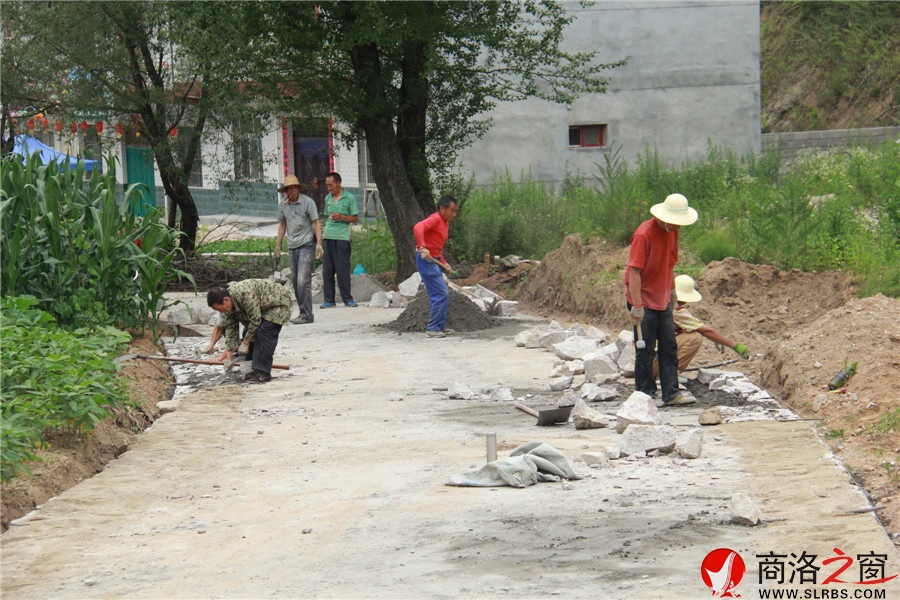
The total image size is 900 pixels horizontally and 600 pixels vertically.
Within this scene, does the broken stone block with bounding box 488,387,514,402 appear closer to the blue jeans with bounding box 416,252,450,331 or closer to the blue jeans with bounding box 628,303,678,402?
the blue jeans with bounding box 628,303,678,402

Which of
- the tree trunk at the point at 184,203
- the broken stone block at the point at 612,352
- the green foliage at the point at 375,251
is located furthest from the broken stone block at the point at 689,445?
the tree trunk at the point at 184,203

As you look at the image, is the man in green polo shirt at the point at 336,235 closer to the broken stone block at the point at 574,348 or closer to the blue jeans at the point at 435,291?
the blue jeans at the point at 435,291

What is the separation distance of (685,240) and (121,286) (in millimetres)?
7384

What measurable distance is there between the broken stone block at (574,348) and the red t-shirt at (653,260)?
198cm

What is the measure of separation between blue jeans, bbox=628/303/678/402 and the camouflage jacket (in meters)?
3.43

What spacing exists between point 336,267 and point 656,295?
8359 millimetres

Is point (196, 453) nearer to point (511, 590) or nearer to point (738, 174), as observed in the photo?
point (511, 590)

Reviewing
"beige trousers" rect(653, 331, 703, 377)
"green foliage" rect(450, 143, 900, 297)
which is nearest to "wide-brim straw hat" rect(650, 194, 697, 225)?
"beige trousers" rect(653, 331, 703, 377)

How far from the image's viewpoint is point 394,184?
18000mm

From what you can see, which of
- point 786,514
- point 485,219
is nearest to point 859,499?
point 786,514

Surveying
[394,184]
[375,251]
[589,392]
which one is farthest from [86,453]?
[375,251]

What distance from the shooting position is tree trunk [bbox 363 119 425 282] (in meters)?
17.9

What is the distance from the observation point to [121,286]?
37.9ft

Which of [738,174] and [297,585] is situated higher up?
[738,174]
